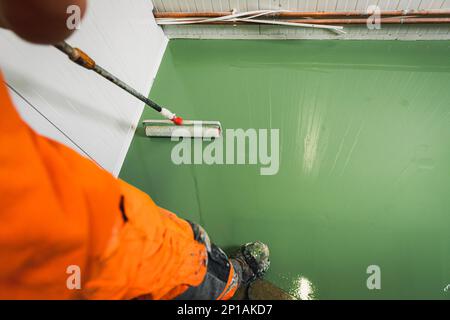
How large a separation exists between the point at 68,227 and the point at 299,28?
238 cm

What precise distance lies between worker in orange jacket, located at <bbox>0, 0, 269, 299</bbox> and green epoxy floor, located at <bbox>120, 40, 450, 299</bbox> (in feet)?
2.34

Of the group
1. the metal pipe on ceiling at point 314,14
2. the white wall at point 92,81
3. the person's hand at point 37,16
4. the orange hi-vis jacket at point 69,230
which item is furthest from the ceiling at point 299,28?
the orange hi-vis jacket at point 69,230

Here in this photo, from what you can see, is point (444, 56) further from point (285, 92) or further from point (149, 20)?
point (149, 20)

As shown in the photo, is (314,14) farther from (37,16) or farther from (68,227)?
(68,227)

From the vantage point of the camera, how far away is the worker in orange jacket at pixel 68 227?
335 mm

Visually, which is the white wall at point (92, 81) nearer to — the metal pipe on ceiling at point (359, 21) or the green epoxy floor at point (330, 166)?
the green epoxy floor at point (330, 166)

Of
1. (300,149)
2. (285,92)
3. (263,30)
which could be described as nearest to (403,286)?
(300,149)

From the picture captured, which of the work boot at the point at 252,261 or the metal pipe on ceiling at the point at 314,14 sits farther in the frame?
the metal pipe on ceiling at the point at 314,14

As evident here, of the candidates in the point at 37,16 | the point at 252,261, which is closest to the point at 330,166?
the point at 252,261

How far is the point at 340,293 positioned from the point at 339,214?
39 cm

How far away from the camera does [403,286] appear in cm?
115

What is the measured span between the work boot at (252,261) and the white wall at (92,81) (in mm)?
933

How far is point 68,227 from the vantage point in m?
0.38

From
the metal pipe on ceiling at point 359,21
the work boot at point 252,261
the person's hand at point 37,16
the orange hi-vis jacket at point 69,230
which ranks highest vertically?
the metal pipe on ceiling at point 359,21
